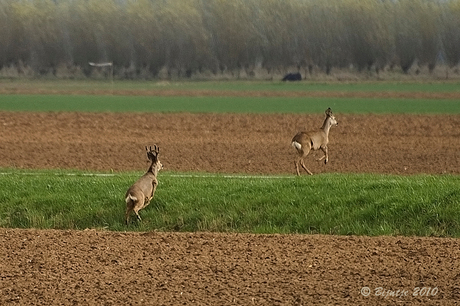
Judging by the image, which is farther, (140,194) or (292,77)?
(292,77)

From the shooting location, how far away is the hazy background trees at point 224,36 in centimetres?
10038

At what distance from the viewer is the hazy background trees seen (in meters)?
100

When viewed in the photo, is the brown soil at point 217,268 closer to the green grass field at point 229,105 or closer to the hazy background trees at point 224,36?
the green grass field at point 229,105

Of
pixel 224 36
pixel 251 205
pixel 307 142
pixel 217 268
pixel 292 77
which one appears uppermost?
pixel 224 36

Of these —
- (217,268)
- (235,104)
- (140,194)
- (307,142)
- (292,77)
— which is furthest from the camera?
(292,77)

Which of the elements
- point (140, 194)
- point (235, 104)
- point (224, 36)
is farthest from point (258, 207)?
point (224, 36)

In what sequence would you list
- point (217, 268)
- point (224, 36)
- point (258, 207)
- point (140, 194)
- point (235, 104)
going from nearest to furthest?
point (217, 268)
point (140, 194)
point (258, 207)
point (235, 104)
point (224, 36)

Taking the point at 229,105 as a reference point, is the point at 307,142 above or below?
above

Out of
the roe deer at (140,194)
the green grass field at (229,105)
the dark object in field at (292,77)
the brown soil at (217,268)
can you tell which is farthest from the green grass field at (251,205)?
the dark object in field at (292,77)

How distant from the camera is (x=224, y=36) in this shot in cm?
10606

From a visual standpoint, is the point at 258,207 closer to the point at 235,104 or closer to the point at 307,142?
the point at 307,142

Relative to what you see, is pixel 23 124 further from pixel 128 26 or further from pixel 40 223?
pixel 128 26

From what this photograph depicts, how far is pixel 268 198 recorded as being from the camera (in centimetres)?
1558

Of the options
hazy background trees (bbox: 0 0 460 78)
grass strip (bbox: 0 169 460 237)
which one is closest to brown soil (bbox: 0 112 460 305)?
grass strip (bbox: 0 169 460 237)
